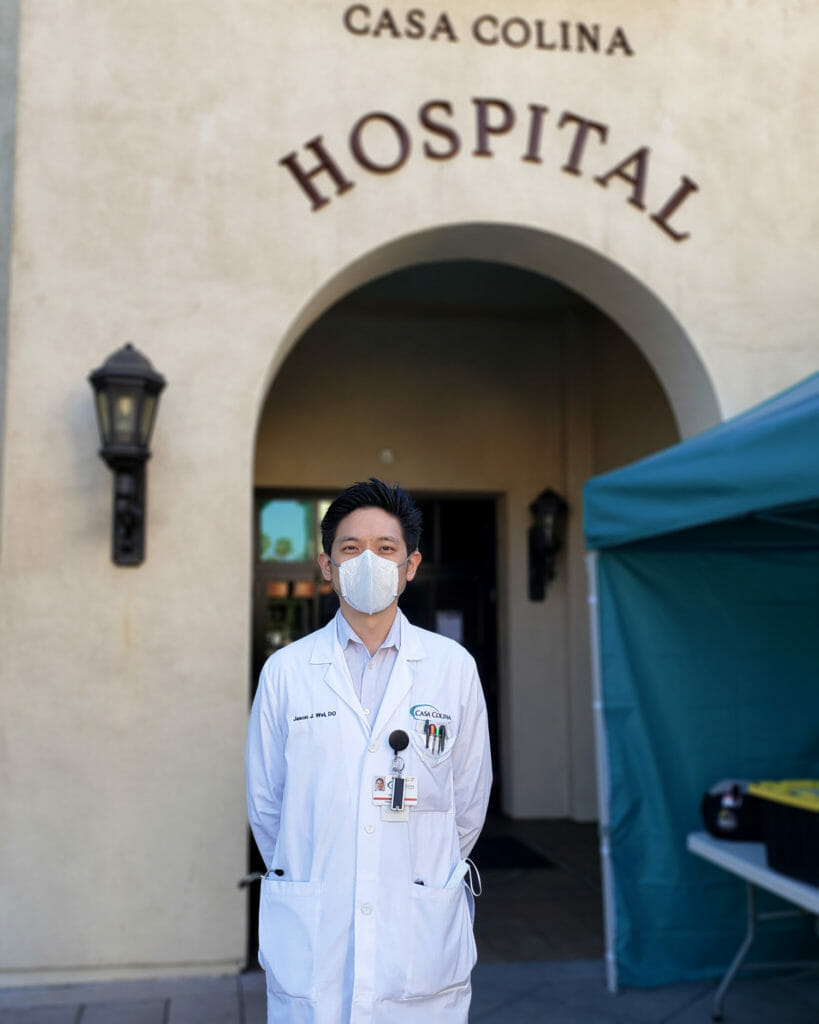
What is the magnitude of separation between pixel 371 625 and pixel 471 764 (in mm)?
410

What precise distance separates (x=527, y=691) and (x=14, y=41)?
5667 mm

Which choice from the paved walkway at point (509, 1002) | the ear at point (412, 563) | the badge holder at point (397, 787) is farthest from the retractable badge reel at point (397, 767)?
the paved walkway at point (509, 1002)

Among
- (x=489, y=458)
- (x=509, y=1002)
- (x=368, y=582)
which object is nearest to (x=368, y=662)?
(x=368, y=582)

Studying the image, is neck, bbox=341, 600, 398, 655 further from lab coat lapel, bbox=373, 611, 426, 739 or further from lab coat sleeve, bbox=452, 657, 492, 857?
lab coat sleeve, bbox=452, 657, 492, 857

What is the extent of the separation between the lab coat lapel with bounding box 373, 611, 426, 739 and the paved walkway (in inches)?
94.4

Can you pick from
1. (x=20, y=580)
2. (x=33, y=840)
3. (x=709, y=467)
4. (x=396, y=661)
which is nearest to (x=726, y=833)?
(x=709, y=467)

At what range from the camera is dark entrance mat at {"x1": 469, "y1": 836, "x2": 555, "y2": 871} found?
256 inches

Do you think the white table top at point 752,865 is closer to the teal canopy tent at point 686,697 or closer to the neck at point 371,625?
the teal canopy tent at point 686,697

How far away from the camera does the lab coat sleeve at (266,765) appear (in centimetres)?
226

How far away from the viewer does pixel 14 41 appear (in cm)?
481

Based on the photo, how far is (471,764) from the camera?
2.33 metres

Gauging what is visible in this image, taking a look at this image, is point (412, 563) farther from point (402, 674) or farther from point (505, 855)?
point (505, 855)

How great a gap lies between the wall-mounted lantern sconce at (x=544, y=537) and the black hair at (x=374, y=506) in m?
5.62

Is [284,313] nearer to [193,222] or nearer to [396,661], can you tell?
[193,222]
